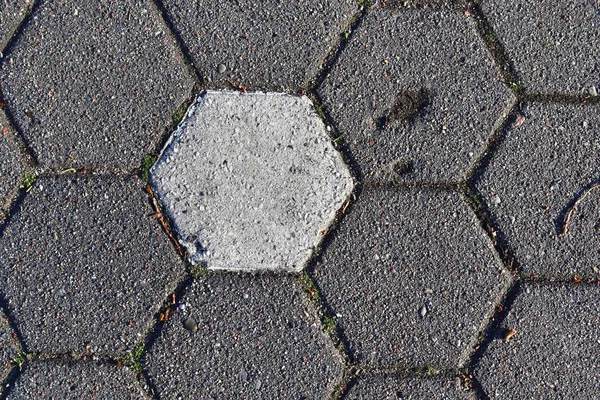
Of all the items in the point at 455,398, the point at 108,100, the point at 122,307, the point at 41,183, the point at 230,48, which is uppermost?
the point at 230,48

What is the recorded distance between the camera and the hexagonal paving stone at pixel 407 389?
Result: 205 cm

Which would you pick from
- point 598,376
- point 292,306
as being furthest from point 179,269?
point 598,376

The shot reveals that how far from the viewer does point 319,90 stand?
2.08m

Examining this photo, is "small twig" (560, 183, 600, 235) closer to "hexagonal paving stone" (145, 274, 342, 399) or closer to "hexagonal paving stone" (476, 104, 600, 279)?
"hexagonal paving stone" (476, 104, 600, 279)

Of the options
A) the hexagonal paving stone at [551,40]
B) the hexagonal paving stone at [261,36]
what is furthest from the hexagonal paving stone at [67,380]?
the hexagonal paving stone at [551,40]

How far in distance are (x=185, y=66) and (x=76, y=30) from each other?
38cm

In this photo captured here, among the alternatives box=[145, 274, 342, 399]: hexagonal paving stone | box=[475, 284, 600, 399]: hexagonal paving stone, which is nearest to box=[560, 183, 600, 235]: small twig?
box=[475, 284, 600, 399]: hexagonal paving stone

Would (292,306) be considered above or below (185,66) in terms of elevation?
below

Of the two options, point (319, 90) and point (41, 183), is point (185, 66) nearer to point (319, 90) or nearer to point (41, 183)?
point (319, 90)

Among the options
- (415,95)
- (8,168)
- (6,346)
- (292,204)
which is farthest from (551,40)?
(6,346)

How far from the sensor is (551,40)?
6.93ft

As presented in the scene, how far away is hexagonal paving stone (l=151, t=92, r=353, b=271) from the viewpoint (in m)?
2.04

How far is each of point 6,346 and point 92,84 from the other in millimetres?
895

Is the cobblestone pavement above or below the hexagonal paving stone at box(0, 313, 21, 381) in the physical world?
above
